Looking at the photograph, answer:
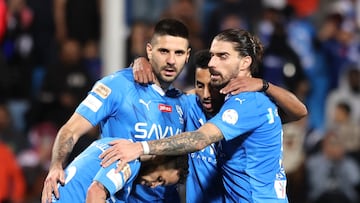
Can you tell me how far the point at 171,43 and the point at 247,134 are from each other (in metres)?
0.95

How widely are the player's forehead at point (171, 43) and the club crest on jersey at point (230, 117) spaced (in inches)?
33.2

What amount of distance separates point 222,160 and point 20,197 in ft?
18.0

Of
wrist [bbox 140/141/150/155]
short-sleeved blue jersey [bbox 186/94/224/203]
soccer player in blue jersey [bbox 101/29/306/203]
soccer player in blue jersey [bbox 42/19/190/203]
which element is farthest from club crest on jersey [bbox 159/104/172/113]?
wrist [bbox 140/141/150/155]

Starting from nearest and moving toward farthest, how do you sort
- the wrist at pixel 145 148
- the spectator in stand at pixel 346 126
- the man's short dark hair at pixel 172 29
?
the wrist at pixel 145 148, the man's short dark hair at pixel 172 29, the spectator in stand at pixel 346 126

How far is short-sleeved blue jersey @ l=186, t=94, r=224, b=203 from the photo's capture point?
8602 millimetres

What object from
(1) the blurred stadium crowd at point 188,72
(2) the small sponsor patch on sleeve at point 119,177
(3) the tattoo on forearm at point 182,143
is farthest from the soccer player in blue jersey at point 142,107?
(1) the blurred stadium crowd at point 188,72

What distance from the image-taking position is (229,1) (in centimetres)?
1526

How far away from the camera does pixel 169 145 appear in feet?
25.8

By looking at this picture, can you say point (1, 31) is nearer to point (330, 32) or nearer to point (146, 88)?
point (330, 32)

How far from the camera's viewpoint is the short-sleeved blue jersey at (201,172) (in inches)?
339

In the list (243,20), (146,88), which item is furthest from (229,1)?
(146,88)

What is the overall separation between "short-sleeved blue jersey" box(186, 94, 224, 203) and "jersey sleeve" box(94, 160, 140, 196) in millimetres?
1028

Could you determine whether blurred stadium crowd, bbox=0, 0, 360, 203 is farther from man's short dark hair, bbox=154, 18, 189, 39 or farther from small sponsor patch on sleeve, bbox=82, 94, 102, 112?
small sponsor patch on sleeve, bbox=82, 94, 102, 112

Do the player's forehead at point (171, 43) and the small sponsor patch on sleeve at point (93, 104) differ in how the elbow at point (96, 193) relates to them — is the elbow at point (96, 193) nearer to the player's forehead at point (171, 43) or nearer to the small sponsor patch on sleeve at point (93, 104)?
the small sponsor patch on sleeve at point (93, 104)
